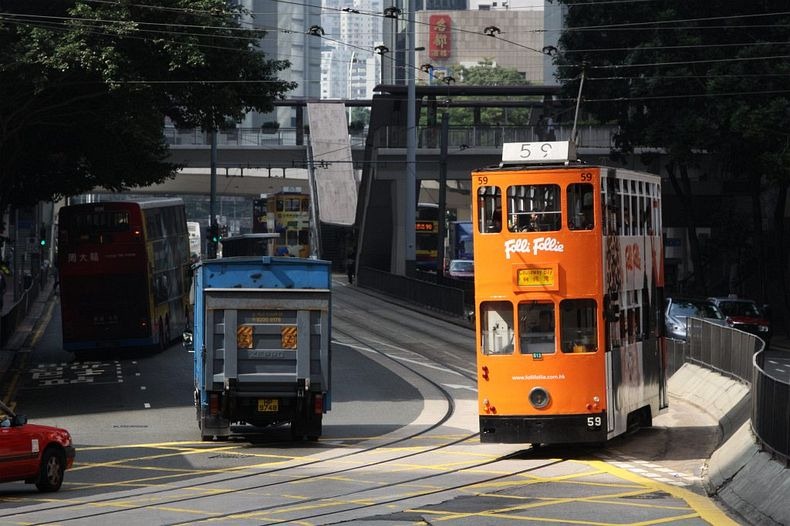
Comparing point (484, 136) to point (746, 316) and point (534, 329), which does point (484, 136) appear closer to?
point (746, 316)

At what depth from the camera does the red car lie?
18859 millimetres

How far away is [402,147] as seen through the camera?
233 feet

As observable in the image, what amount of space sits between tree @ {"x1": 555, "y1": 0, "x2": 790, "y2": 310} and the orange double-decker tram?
28.7m

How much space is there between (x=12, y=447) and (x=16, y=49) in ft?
54.5

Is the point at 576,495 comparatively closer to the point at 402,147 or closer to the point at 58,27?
the point at 58,27

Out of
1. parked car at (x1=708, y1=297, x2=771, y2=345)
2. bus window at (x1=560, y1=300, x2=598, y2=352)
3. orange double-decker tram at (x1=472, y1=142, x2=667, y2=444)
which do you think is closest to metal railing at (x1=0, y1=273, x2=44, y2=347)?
parked car at (x1=708, y1=297, x2=771, y2=345)

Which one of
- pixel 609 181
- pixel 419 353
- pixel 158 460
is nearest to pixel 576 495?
pixel 609 181

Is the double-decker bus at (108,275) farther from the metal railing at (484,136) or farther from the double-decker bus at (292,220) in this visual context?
the double-decker bus at (292,220)

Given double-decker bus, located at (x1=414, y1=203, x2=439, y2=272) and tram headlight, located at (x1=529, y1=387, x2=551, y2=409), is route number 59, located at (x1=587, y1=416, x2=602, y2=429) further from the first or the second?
double-decker bus, located at (x1=414, y1=203, x2=439, y2=272)

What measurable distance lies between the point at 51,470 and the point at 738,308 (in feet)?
107

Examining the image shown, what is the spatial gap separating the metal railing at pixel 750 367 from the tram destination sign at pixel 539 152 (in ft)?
14.1

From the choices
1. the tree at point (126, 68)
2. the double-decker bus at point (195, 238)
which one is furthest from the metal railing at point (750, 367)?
the double-decker bus at point (195, 238)

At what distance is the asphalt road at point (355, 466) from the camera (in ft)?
54.7

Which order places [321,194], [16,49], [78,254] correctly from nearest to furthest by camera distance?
1. [16,49]
2. [78,254]
3. [321,194]
